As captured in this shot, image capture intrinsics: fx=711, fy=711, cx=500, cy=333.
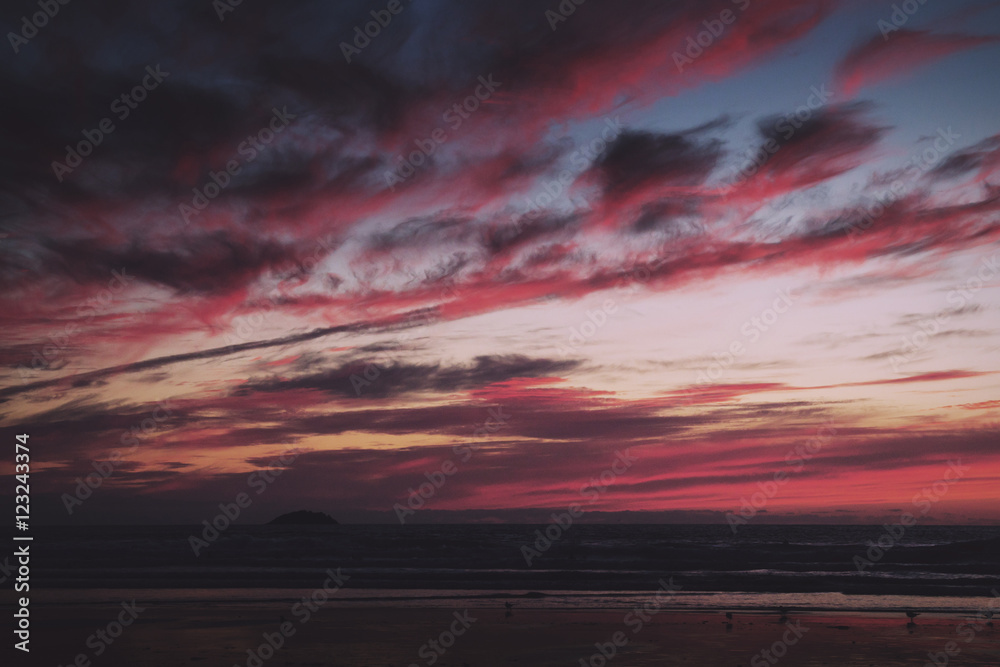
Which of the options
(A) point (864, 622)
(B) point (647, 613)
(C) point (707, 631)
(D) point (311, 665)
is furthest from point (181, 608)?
(A) point (864, 622)

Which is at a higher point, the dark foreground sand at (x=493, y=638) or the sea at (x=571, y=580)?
the dark foreground sand at (x=493, y=638)

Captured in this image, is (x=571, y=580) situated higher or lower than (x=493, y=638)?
lower

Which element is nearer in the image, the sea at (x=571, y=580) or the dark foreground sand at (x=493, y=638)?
the dark foreground sand at (x=493, y=638)

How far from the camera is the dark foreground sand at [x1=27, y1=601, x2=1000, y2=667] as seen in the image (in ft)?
49.4

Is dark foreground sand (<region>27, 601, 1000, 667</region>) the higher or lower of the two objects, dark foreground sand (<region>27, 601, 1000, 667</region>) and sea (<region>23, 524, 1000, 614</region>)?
the higher

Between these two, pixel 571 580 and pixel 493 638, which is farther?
pixel 571 580

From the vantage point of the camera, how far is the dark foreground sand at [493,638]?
49.4 feet

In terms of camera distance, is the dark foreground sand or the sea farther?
the sea

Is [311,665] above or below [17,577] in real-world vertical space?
above

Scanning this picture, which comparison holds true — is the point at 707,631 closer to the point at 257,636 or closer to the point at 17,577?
the point at 257,636

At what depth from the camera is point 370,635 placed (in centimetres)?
1762

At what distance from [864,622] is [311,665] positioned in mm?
15620

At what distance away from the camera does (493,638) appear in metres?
17.6

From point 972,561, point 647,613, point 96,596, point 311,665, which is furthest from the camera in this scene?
point 972,561
